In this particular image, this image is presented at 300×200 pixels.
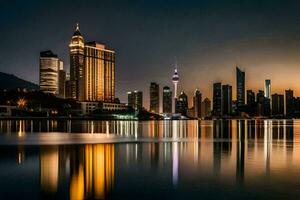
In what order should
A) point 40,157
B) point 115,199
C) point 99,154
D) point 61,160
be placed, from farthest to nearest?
point 99,154 < point 40,157 < point 61,160 < point 115,199

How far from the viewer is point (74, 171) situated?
22750mm

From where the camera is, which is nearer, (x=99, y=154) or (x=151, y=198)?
(x=151, y=198)

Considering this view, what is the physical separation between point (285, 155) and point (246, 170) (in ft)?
31.6

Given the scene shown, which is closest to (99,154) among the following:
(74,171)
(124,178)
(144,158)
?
(144,158)

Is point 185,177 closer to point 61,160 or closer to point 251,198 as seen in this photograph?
point 251,198

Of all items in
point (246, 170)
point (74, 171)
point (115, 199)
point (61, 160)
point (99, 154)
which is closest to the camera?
point (115, 199)

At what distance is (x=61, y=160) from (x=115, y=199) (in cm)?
1232

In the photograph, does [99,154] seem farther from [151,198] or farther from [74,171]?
[151,198]

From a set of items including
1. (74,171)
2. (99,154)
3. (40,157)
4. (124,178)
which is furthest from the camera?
(99,154)

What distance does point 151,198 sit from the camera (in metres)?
16.2

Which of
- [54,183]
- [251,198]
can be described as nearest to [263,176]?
[251,198]

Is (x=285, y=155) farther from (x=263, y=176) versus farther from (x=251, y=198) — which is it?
(x=251, y=198)

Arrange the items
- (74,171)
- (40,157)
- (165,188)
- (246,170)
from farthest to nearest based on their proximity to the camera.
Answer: (40,157), (246,170), (74,171), (165,188)

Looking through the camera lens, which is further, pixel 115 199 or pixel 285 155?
pixel 285 155
